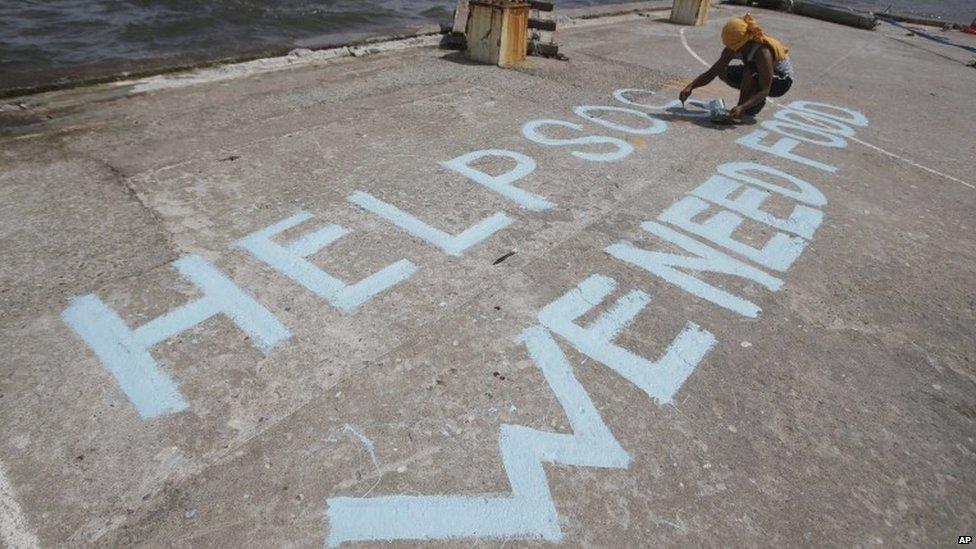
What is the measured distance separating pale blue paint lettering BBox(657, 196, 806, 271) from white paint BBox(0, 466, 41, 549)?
3785mm

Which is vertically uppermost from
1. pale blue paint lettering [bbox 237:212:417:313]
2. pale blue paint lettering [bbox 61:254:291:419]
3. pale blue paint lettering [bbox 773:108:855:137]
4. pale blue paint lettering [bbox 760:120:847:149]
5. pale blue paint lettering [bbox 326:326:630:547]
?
pale blue paint lettering [bbox 773:108:855:137]

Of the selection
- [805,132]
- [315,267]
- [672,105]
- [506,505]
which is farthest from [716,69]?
[506,505]

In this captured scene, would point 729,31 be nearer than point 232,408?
No

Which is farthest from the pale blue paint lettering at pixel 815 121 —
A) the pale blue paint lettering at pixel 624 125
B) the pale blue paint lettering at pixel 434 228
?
the pale blue paint lettering at pixel 434 228

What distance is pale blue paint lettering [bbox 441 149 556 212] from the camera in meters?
4.20

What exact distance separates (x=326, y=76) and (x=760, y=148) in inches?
187

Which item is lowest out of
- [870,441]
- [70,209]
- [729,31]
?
[870,441]

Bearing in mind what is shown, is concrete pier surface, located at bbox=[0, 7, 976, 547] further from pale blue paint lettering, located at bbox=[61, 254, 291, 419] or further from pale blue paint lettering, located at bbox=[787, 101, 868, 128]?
pale blue paint lettering, located at bbox=[787, 101, 868, 128]

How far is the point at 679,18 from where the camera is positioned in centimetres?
1243

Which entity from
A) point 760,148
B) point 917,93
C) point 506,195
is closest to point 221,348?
point 506,195

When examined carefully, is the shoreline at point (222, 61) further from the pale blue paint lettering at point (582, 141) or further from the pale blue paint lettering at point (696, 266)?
the pale blue paint lettering at point (696, 266)

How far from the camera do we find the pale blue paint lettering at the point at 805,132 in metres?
6.12

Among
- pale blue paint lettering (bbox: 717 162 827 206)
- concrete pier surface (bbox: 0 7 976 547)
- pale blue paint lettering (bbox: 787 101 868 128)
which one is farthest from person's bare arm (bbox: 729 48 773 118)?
pale blue paint lettering (bbox: 787 101 868 128)

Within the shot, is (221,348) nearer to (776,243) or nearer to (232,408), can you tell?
(232,408)
